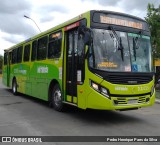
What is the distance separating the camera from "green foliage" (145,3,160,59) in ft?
82.2

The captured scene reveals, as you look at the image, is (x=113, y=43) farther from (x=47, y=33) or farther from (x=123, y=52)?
(x=47, y=33)

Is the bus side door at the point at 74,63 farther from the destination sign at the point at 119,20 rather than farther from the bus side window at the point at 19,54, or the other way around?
the bus side window at the point at 19,54

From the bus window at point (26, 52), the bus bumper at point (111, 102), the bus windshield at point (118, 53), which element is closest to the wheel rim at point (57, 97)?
the bus bumper at point (111, 102)

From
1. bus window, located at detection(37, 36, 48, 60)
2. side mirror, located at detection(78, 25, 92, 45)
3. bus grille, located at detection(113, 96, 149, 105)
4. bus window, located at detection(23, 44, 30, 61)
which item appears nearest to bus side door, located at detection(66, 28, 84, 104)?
side mirror, located at detection(78, 25, 92, 45)

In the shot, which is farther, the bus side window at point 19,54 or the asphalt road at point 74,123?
the bus side window at point 19,54

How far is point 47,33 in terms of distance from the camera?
12422 millimetres

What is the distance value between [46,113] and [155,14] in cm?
1894

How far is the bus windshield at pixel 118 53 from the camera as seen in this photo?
8.62 metres

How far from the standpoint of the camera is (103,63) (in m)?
8.61

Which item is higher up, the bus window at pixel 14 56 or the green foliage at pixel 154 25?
the green foliage at pixel 154 25

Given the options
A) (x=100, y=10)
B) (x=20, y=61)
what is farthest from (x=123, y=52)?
(x=20, y=61)

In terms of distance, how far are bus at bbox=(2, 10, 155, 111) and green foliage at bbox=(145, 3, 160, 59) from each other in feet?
49.8

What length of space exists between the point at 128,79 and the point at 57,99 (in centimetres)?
327

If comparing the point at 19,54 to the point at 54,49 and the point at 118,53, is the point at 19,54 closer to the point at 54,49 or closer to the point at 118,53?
the point at 54,49
